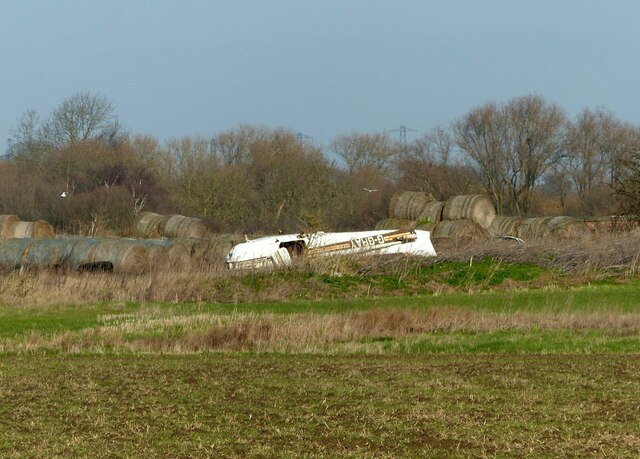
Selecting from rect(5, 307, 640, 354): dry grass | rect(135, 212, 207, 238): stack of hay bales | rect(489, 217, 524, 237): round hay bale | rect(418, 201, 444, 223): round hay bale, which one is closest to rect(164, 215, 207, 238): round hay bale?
rect(135, 212, 207, 238): stack of hay bales

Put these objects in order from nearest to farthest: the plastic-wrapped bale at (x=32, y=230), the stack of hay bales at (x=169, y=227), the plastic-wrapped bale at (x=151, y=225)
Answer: the plastic-wrapped bale at (x=32, y=230)
the stack of hay bales at (x=169, y=227)
the plastic-wrapped bale at (x=151, y=225)

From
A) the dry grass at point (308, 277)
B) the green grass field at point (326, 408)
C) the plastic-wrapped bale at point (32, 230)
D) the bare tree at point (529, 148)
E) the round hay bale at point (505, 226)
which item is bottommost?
the green grass field at point (326, 408)

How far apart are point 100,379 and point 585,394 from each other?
6.64 m

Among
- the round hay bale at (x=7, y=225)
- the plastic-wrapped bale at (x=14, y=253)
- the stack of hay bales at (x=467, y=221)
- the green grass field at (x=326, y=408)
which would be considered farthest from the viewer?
the round hay bale at (x=7, y=225)

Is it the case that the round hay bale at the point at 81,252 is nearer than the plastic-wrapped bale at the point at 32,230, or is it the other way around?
the round hay bale at the point at 81,252

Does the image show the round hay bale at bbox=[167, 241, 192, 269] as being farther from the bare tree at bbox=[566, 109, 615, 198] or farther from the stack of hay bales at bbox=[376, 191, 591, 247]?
the bare tree at bbox=[566, 109, 615, 198]

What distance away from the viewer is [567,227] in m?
47.2

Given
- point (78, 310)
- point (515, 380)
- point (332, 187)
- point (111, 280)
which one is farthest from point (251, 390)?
point (332, 187)

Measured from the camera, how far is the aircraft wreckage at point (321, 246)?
34.9 meters

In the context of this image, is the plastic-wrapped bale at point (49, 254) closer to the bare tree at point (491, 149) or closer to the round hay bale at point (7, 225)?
the round hay bale at point (7, 225)

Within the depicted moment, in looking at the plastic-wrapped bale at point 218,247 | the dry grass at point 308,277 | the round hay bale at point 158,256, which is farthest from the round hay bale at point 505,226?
the round hay bale at point 158,256

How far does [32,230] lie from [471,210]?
67.5ft

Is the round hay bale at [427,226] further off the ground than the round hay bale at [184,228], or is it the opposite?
the round hay bale at [427,226]

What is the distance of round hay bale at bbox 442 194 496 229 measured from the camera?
157 feet
